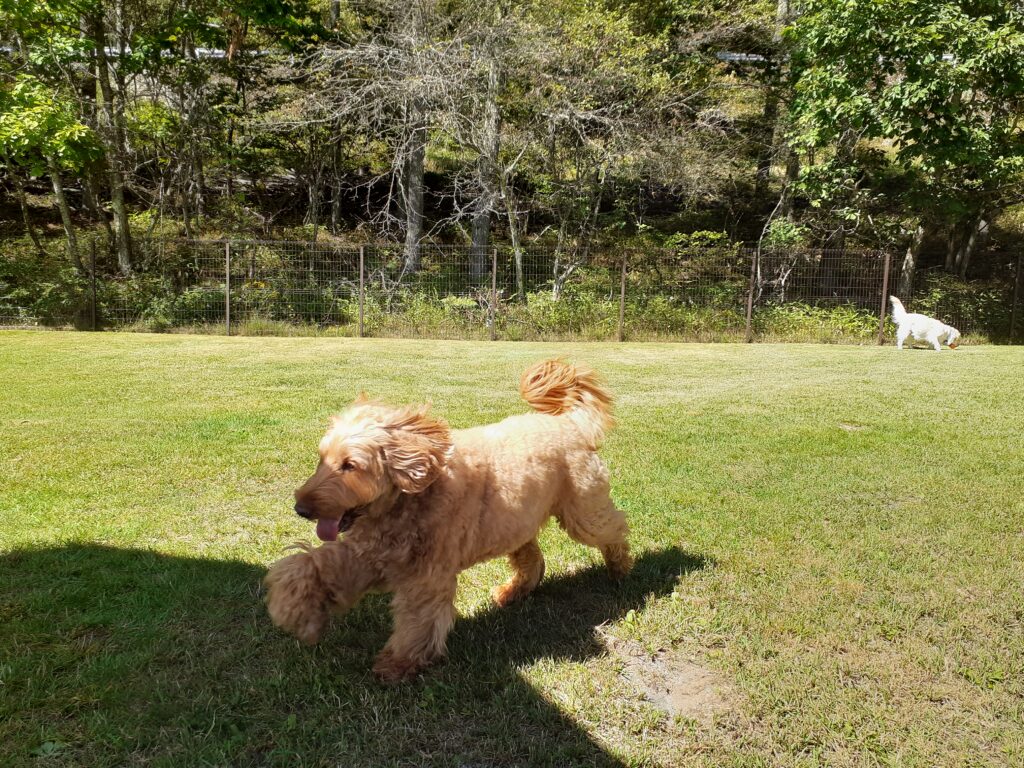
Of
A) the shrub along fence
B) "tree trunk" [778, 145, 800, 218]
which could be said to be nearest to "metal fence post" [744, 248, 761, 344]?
the shrub along fence

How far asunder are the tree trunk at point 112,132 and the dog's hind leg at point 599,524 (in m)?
16.5

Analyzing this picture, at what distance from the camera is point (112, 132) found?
1532cm

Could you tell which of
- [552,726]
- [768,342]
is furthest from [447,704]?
[768,342]

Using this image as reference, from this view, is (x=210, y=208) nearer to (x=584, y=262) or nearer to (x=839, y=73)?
(x=584, y=262)

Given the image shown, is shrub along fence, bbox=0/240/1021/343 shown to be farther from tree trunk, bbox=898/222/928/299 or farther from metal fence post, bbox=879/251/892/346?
tree trunk, bbox=898/222/928/299

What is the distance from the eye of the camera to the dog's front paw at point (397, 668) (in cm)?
232

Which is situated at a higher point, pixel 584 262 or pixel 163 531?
pixel 584 262

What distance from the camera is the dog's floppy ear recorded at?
91.4 inches

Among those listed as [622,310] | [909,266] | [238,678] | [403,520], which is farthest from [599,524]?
[909,266]

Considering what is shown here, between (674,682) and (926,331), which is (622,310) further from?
(674,682)

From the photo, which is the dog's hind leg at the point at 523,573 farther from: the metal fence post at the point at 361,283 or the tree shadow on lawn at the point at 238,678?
the metal fence post at the point at 361,283

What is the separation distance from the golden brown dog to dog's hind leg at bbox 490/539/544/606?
0.36 m

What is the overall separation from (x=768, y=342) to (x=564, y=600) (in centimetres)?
1343

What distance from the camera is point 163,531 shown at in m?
3.50
